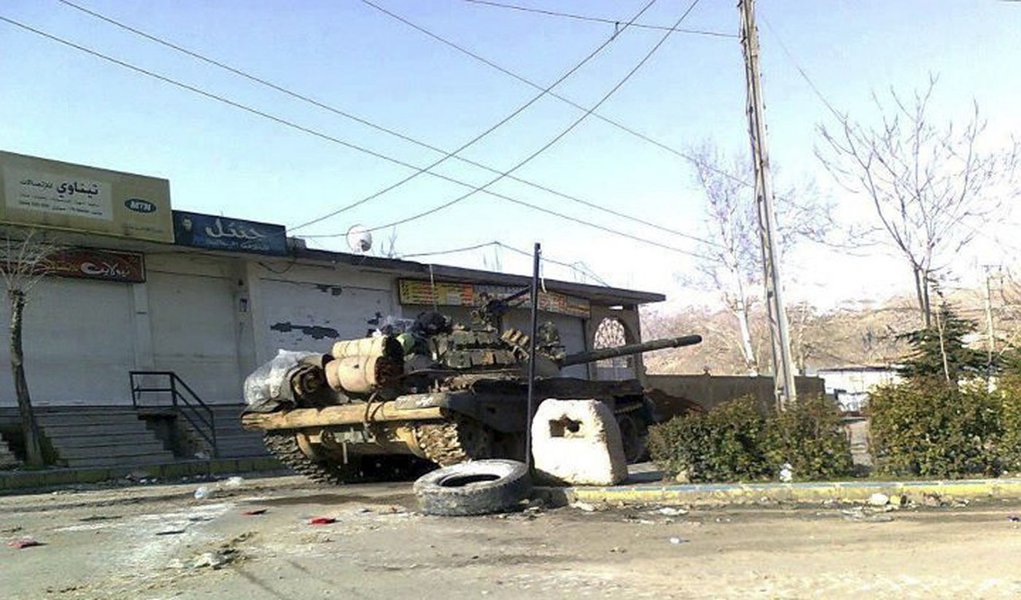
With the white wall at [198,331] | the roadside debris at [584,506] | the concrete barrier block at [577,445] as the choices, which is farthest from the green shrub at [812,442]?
the white wall at [198,331]

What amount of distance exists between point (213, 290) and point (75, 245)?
3.68 metres

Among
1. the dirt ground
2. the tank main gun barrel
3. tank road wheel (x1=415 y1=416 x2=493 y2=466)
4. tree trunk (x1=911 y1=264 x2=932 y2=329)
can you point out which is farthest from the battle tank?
tree trunk (x1=911 y1=264 x2=932 y2=329)

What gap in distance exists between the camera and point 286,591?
5293 mm

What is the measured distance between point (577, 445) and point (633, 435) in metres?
5.67

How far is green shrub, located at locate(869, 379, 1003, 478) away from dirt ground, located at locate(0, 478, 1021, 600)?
0.85 m

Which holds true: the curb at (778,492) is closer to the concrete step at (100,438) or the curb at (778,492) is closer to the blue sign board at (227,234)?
the concrete step at (100,438)

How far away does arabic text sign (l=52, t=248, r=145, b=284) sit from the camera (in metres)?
19.3

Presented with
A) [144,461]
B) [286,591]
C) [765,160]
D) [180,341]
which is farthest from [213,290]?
[286,591]

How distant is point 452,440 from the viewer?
10945 mm

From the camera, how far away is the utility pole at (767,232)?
39.3 feet

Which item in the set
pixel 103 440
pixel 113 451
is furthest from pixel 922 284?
pixel 103 440

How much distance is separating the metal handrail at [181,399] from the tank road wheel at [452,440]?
955cm

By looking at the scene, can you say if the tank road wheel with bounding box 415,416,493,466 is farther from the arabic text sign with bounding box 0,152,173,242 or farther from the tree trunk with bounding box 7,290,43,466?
the arabic text sign with bounding box 0,152,173,242

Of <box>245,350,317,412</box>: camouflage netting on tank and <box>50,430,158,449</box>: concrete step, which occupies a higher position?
<box>245,350,317,412</box>: camouflage netting on tank
